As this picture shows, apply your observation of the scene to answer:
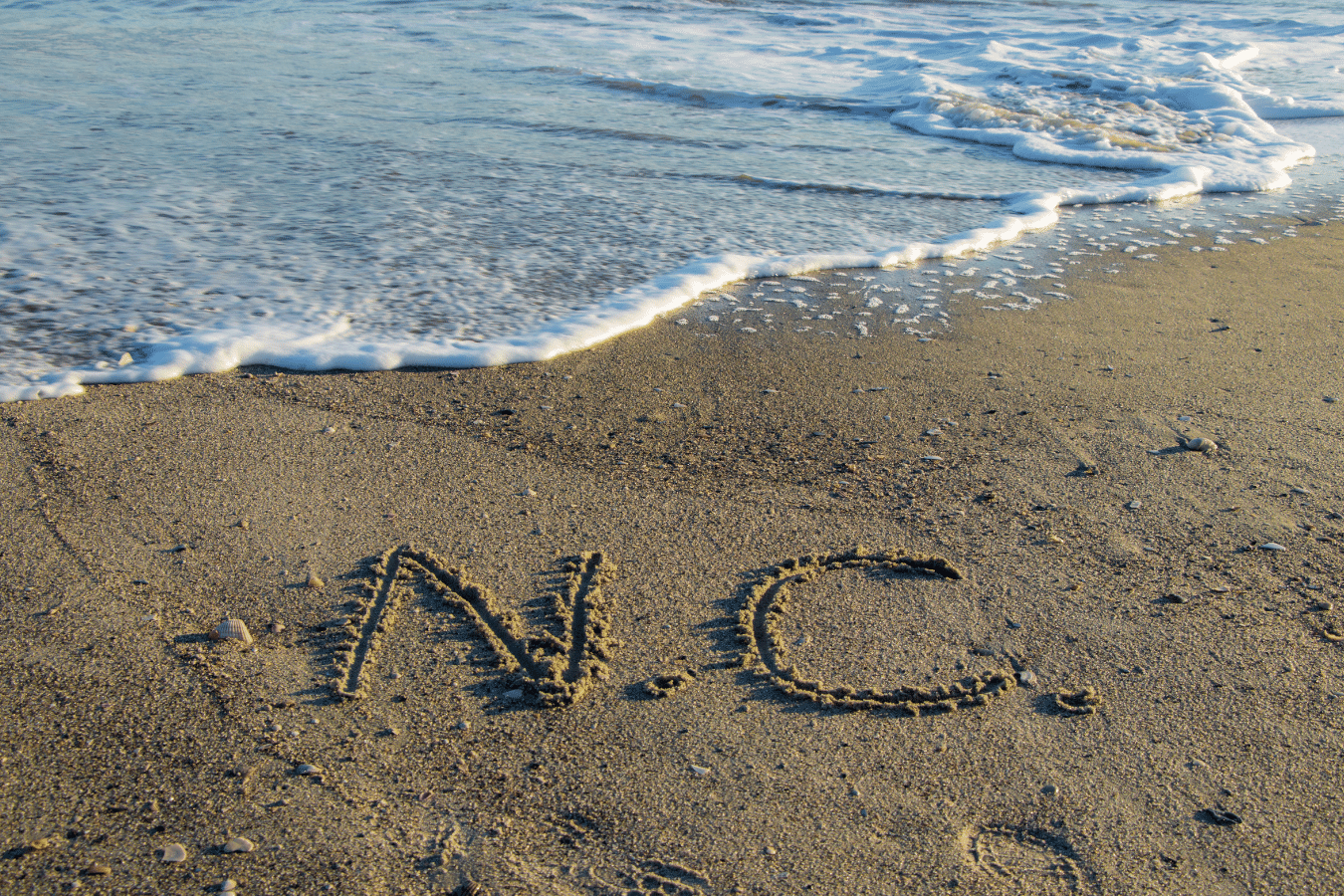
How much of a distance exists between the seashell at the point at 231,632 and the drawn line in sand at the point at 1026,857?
5.05ft

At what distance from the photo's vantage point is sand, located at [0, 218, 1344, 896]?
1525 mm

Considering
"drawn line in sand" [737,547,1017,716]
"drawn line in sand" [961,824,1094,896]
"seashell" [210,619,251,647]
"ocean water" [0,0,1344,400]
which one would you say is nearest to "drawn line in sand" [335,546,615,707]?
"seashell" [210,619,251,647]

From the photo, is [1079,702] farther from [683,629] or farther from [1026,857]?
[683,629]

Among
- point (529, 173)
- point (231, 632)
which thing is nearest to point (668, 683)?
point (231, 632)

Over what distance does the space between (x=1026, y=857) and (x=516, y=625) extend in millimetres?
1150

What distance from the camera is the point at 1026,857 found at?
1508mm

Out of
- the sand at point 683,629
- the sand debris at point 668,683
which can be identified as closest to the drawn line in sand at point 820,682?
the sand at point 683,629

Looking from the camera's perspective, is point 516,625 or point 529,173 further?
point 529,173

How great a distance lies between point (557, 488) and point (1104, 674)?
1470 millimetres

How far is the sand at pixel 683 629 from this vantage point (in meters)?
1.53

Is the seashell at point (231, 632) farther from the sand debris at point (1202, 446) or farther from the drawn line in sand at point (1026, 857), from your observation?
the sand debris at point (1202, 446)

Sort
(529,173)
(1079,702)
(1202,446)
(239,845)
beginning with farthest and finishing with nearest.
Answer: (529,173) < (1202,446) < (1079,702) < (239,845)

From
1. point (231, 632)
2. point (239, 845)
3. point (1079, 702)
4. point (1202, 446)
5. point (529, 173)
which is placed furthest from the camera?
point (529, 173)

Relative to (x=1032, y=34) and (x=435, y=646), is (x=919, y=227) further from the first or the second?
(x=1032, y=34)
